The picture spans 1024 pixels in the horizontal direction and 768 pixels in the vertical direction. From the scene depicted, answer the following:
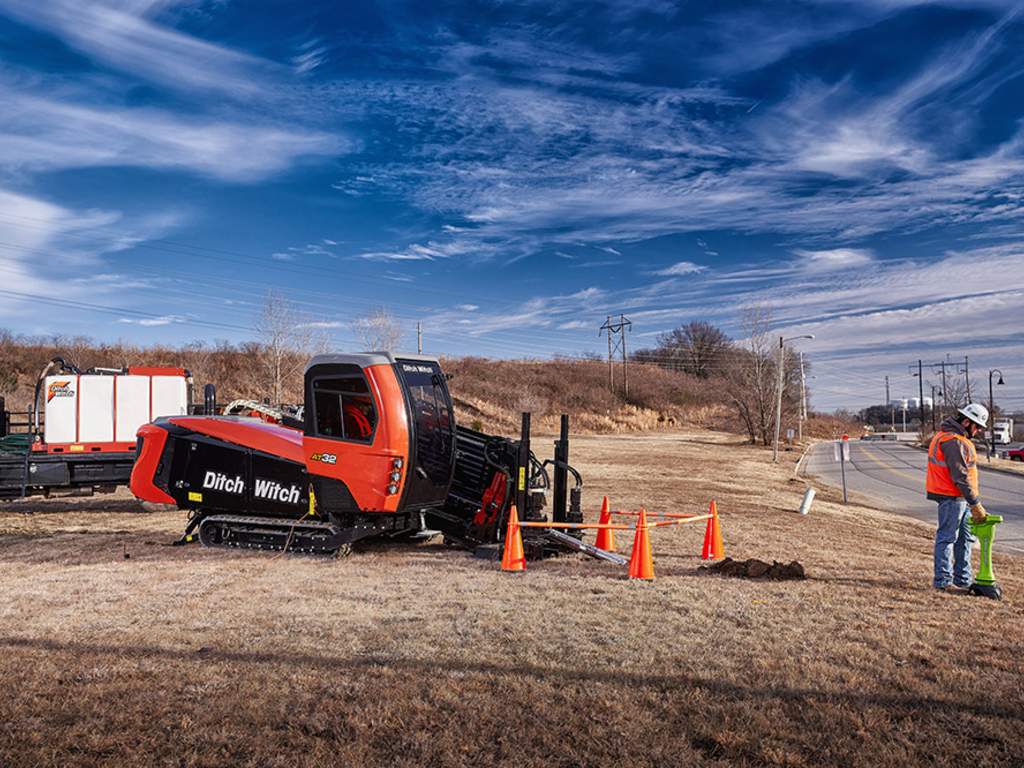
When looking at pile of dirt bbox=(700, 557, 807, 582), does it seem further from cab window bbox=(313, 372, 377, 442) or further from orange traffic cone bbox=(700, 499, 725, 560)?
cab window bbox=(313, 372, 377, 442)

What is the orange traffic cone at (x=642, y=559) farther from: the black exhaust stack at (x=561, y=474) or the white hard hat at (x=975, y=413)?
the white hard hat at (x=975, y=413)

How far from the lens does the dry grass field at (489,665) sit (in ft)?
13.2

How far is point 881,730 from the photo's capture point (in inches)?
167

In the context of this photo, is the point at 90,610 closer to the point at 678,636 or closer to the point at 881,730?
the point at 678,636

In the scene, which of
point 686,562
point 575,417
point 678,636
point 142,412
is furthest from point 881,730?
point 575,417

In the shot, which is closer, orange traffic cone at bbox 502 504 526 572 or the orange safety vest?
the orange safety vest

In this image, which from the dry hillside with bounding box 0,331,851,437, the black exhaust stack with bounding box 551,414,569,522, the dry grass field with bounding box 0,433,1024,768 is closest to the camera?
the dry grass field with bounding box 0,433,1024,768

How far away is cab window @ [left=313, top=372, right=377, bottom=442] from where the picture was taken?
8.93 metres

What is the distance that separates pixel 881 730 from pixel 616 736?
1.46 m

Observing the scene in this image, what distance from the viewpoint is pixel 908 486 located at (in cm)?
3158

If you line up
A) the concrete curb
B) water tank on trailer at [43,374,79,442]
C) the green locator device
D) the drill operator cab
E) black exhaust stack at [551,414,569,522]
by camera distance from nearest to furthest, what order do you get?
1. the green locator device
2. the drill operator cab
3. black exhaust stack at [551,414,569,522]
4. water tank on trailer at [43,374,79,442]
5. the concrete curb

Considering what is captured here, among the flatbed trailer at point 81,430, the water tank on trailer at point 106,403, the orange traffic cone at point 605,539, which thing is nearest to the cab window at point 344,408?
the orange traffic cone at point 605,539

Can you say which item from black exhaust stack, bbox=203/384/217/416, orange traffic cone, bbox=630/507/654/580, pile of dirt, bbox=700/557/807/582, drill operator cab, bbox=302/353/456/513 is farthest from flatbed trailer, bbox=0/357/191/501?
pile of dirt, bbox=700/557/807/582

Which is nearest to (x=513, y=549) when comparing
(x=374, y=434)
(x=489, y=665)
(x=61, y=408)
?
(x=374, y=434)
